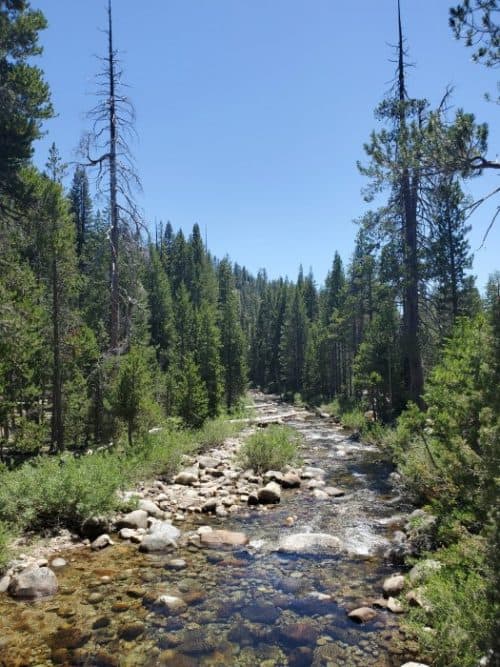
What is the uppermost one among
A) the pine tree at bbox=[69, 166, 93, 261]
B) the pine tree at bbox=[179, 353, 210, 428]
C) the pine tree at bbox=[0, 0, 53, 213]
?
the pine tree at bbox=[69, 166, 93, 261]

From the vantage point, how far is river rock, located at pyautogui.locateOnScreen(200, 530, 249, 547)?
8.52 meters

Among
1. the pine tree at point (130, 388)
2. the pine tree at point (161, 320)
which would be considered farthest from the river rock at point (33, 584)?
the pine tree at point (161, 320)

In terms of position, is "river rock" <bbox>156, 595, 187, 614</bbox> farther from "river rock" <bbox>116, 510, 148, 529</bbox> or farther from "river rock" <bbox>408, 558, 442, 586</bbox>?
"river rock" <bbox>408, 558, 442, 586</bbox>

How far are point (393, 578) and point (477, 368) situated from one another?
3.26 meters

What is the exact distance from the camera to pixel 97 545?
314 inches

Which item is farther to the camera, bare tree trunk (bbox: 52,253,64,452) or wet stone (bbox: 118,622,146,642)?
bare tree trunk (bbox: 52,253,64,452)

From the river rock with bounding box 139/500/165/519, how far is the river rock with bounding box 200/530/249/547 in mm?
1356

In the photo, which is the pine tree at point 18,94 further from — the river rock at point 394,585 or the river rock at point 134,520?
the river rock at point 394,585

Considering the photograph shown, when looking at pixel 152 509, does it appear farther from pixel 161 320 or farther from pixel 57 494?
pixel 161 320

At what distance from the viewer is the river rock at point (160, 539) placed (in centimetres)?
809

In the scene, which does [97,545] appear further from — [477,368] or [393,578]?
[477,368]

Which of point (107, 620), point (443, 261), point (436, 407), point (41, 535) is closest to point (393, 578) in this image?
point (436, 407)

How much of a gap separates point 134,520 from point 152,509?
0.81 metres

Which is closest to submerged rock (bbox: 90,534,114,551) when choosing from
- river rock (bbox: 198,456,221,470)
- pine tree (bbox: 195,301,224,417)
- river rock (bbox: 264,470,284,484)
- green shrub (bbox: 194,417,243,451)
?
river rock (bbox: 264,470,284,484)
